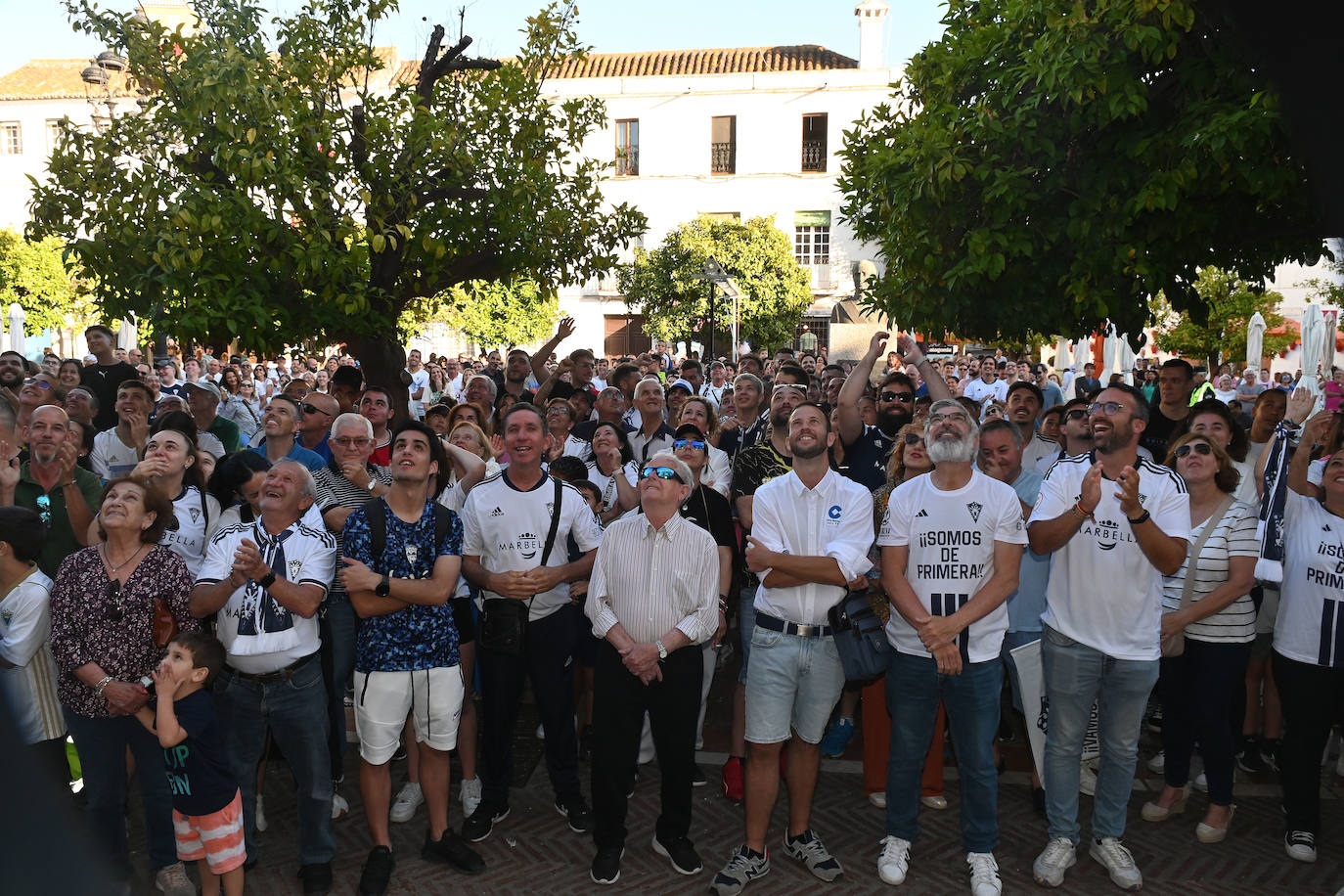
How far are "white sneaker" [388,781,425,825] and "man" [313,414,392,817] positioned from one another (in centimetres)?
29

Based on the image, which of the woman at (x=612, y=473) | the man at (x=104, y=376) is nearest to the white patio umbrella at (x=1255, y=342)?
the woman at (x=612, y=473)

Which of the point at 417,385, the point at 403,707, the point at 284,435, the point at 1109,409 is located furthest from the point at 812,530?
the point at 417,385

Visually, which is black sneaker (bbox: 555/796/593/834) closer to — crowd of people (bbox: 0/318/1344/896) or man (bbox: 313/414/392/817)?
crowd of people (bbox: 0/318/1344/896)

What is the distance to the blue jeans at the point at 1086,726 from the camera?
4.45 meters

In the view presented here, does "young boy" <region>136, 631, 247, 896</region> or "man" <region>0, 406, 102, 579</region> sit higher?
"man" <region>0, 406, 102, 579</region>

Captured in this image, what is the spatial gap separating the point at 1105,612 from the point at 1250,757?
2.21 m

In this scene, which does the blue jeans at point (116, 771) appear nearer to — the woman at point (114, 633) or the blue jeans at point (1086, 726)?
the woman at point (114, 633)

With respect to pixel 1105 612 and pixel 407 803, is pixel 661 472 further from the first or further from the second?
pixel 407 803

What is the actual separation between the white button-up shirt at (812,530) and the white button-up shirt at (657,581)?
0.12m

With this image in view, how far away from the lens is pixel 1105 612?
14.5 ft

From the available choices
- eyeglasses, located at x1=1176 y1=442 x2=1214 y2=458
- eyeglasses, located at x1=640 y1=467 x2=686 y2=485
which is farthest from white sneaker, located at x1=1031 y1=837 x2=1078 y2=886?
eyeglasses, located at x1=640 y1=467 x2=686 y2=485

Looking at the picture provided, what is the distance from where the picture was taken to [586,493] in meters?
5.78

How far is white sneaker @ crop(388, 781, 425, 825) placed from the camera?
503cm

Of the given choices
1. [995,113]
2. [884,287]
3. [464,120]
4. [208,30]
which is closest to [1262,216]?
[995,113]
